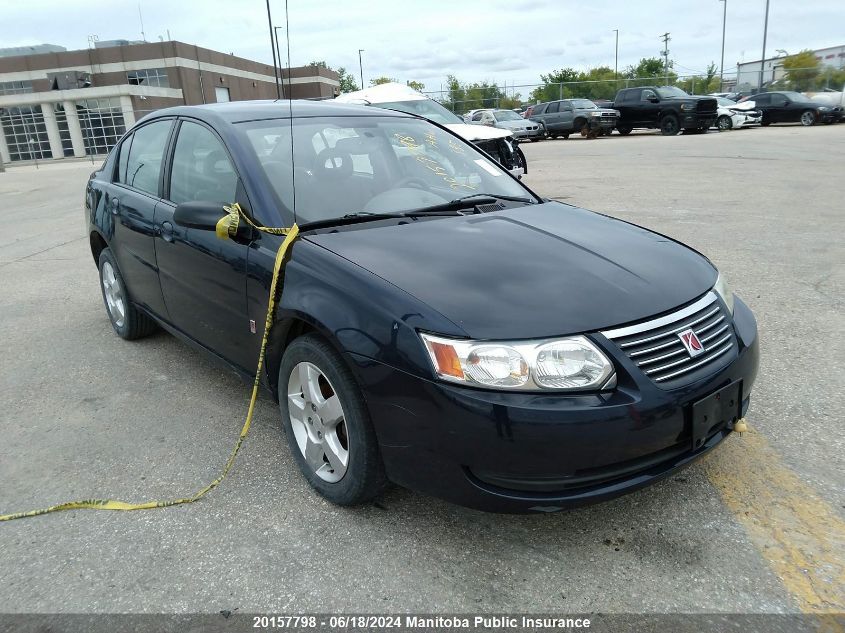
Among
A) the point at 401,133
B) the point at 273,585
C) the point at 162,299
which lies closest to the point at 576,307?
the point at 273,585

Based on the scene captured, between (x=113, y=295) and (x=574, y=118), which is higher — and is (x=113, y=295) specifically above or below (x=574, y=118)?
above

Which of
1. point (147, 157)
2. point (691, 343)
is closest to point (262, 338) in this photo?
point (691, 343)

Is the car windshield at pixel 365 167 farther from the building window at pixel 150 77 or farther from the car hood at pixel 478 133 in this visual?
the building window at pixel 150 77

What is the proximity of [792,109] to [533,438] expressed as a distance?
31.4 m

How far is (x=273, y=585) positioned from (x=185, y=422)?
4.88 feet

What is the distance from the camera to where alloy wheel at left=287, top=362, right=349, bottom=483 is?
2633mm

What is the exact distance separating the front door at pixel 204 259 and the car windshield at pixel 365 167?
0.22 m

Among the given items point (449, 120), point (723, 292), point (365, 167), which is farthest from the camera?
point (449, 120)

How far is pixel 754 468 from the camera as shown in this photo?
9.40 feet

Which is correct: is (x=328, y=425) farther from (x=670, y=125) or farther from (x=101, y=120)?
(x=101, y=120)

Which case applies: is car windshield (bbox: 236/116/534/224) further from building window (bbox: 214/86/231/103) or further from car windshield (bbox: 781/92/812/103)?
building window (bbox: 214/86/231/103)

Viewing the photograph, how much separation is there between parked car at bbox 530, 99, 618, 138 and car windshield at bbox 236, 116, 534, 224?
79.3 feet

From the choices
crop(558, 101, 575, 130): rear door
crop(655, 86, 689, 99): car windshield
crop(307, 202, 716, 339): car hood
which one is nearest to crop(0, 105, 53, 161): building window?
crop(558, 101, 575, 130): rear door

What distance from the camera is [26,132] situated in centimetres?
4566
